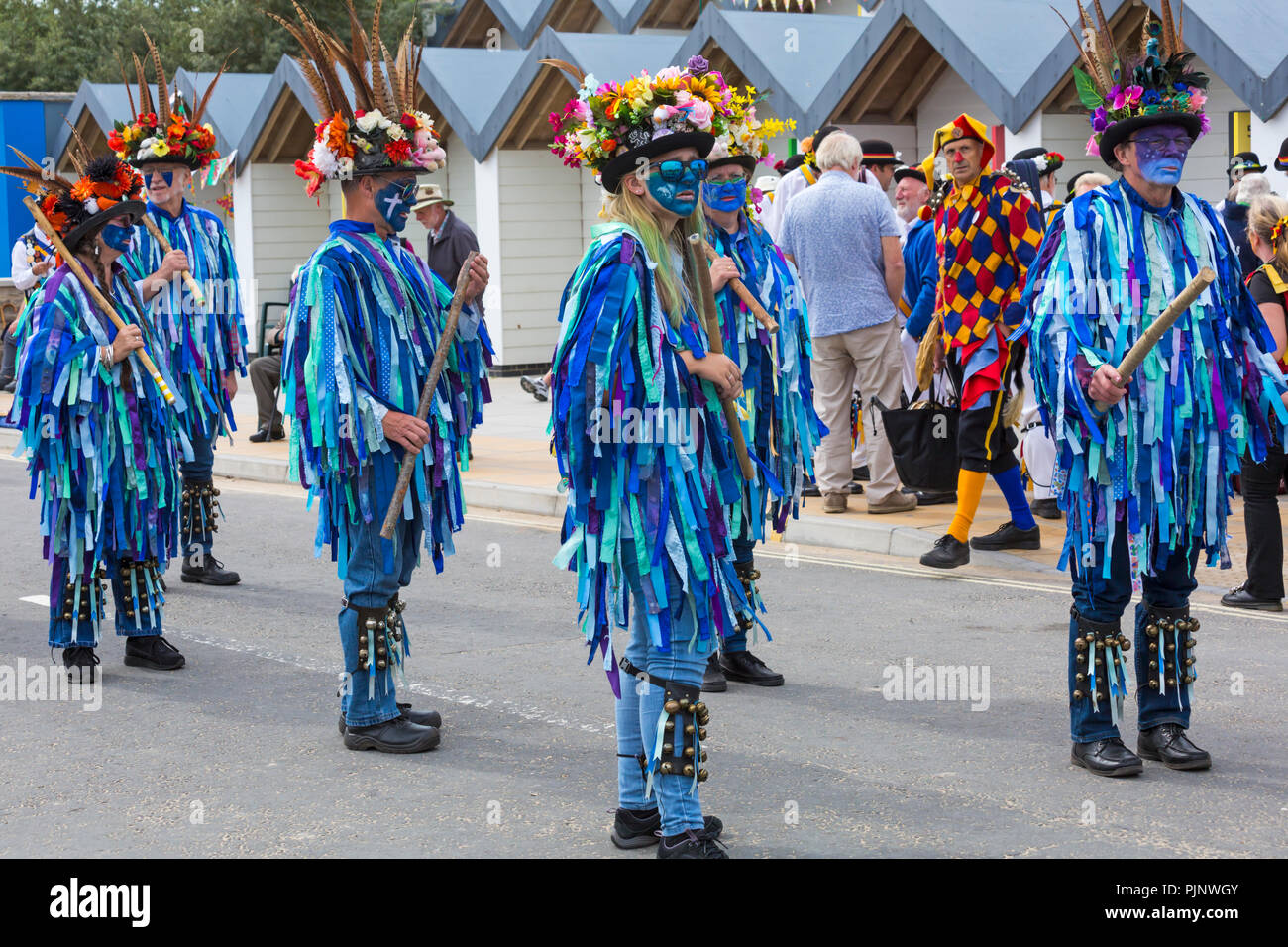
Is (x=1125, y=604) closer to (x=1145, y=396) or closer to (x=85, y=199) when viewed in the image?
(x=1145, y=396)

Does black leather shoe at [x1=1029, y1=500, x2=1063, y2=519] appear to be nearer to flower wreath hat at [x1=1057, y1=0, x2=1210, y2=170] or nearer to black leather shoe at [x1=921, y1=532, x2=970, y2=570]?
black leather shoe at [x1=921, y1=532, x2=970, y2=570]

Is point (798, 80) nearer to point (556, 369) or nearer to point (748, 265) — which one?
point (748, 265)

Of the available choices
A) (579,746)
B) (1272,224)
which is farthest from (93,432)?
(1272,224)

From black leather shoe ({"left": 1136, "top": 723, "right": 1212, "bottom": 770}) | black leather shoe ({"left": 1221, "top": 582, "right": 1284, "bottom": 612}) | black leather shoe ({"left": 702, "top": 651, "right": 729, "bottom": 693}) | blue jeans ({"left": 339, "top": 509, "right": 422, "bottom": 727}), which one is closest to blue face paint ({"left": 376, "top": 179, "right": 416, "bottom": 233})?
blue jeans ({"left": 339, "top": 509, "right": 422, "bottom": 727})

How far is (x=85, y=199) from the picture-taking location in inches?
267

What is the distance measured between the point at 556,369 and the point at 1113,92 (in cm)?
206

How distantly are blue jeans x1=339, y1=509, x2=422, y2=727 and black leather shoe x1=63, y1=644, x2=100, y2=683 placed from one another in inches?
60.7

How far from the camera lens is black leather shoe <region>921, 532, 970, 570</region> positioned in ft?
27.5

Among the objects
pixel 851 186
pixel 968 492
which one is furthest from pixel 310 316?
pixel 851 186

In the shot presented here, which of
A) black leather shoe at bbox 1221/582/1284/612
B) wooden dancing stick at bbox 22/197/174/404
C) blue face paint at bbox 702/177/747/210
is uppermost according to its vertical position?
blue face paint at bbox 702/177/747/210

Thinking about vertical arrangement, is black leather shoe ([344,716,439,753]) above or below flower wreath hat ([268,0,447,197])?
below

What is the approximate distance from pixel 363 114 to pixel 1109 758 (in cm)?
313

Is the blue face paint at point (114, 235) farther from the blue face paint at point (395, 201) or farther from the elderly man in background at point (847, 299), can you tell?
the elderly man in background at point (847, 299)

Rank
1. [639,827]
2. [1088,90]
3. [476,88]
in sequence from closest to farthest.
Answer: [639,827]
[1088,90]
[476,88]
